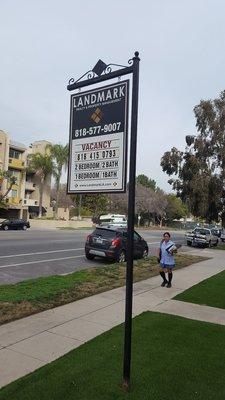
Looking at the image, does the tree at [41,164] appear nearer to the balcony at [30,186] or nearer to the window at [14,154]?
the window at [14,154]

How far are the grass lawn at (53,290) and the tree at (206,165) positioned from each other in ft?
85.2

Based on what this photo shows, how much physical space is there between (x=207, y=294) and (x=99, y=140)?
7.22 m

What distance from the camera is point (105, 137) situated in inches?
207

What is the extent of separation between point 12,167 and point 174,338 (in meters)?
62.9

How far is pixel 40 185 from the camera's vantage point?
7362 cm

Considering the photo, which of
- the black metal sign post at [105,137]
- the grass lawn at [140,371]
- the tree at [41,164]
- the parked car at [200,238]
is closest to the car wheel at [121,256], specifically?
the grass lawn at [140,371]

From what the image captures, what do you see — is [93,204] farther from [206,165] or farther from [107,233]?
[107,233]

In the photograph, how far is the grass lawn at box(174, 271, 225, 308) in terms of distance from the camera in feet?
34.1

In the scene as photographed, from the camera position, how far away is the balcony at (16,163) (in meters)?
67.2

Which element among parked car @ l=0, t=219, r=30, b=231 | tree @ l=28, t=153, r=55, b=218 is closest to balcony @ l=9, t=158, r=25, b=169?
tree @ l=28, t=153, r=55, b=218

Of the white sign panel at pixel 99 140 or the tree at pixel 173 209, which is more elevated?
the tree at pixel 173 209

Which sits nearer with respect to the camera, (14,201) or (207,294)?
(207,294)

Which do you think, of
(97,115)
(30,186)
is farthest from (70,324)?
(30,186)

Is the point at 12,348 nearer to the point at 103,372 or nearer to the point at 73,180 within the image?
the point at 103,372
